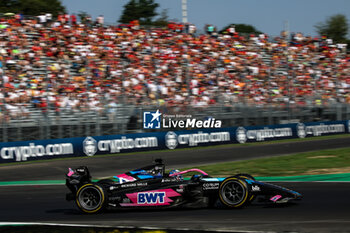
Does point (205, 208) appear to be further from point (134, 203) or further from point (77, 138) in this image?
point (77, 138)

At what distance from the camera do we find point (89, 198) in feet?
24.9

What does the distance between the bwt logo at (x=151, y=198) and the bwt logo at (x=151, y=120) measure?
37.3ft

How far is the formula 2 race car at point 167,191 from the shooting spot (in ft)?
22.9

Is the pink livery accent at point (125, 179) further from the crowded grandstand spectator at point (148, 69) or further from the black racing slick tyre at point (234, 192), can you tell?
the crowded grandstand spectator at point (148, 69)

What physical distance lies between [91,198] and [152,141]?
11.4 m

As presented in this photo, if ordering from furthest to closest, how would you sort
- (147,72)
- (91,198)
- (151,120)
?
(147,72), (151,120), (91,198)

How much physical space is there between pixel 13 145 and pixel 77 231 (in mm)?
10666

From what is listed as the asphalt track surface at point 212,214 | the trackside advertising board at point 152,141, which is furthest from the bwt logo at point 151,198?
the trackside advertising board at point 152,141

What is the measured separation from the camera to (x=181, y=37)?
2492 cm

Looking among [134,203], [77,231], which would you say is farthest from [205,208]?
[77,231]

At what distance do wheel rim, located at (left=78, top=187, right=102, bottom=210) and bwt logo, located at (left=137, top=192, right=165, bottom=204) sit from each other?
0.67 metres

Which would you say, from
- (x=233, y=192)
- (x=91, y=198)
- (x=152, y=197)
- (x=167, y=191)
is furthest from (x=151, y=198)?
(x=233, y=192)

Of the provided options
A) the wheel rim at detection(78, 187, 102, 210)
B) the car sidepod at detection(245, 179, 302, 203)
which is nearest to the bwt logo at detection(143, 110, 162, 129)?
the wheel rim at detection(78, 187, 102, 210)

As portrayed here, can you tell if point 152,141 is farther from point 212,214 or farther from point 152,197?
point 212,214
